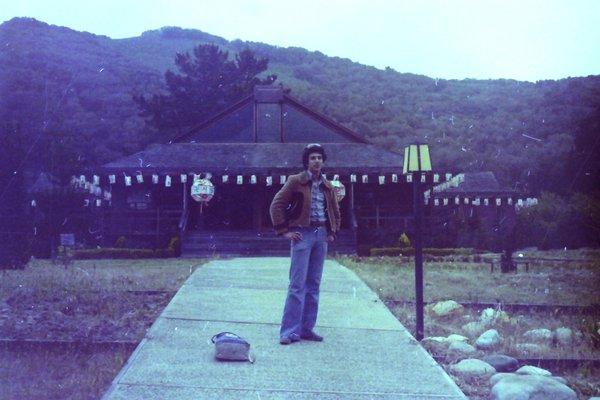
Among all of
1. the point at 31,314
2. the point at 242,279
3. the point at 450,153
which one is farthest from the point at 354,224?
the point at 450,153

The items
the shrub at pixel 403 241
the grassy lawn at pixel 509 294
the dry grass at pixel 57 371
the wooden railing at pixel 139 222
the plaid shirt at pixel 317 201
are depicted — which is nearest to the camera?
the dry grass at pixel 57 371

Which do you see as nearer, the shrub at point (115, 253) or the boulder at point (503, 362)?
the boulder at point (503, 362)

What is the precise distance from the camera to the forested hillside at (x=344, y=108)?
33219mm

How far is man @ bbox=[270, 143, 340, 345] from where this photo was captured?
6793 millimetres

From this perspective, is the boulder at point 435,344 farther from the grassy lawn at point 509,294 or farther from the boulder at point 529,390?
the boulder at point 529,390

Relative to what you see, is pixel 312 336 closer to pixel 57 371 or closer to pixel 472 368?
pixel 472 368

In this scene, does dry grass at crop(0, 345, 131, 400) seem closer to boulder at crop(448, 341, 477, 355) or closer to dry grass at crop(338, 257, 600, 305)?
boulder at crop(448, 341, 477, 355)

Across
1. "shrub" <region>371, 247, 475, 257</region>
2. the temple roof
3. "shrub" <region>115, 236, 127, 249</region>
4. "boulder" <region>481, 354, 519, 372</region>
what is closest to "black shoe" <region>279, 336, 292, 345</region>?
"boulder" <region>481, 354, 519, 372</region>

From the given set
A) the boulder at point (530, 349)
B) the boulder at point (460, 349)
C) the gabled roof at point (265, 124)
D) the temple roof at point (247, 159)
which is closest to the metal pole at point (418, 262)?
the boulder at point (460, 349)

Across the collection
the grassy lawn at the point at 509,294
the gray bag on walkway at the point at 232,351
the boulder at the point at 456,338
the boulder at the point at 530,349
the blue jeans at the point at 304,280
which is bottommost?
the grassy lawn at the point at 509,294

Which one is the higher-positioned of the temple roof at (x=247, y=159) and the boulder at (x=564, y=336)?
the temple roof at (x=247, y=159)

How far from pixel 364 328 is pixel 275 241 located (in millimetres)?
16279

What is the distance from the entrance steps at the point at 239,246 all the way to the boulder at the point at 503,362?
16.5m

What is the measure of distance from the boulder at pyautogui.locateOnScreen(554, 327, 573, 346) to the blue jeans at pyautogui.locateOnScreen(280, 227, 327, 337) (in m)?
3.36
